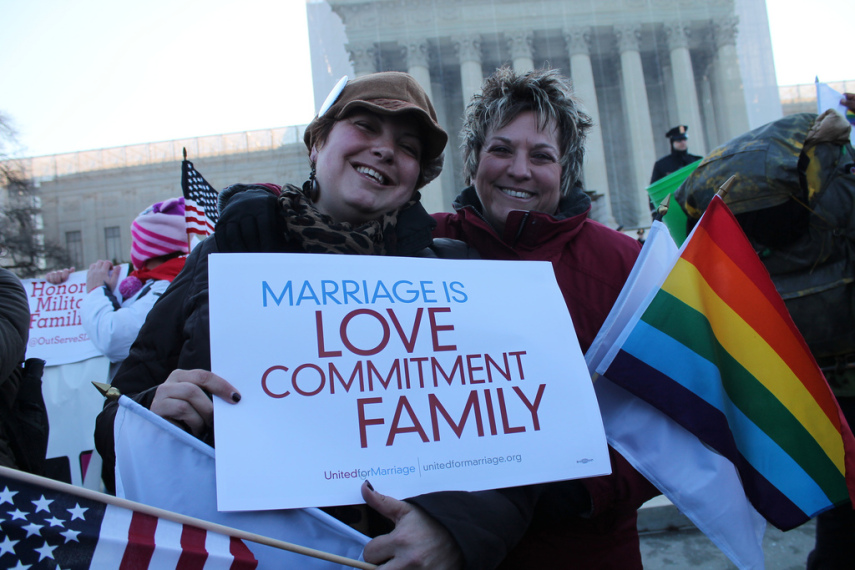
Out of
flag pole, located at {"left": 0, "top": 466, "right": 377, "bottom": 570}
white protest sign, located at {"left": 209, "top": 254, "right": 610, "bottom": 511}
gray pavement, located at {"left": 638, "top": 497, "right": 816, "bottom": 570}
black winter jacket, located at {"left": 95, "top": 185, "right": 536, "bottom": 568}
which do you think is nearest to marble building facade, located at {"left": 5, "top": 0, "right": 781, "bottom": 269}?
gray pavement, located at {"left": 638, "top": 497, "right": 816, "bottom": 570}

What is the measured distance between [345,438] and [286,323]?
290 millimetres

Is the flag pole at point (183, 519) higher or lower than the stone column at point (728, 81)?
lower

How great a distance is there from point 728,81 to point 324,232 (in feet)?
103

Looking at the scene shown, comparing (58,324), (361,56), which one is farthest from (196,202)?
(361,56)

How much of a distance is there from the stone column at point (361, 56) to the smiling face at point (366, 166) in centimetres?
2703

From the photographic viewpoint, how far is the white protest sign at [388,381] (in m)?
1.23

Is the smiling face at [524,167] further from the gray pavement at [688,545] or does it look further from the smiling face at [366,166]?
the gray pavement at [688,545]

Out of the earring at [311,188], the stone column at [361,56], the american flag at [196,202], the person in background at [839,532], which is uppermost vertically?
the stone column at [361,56]

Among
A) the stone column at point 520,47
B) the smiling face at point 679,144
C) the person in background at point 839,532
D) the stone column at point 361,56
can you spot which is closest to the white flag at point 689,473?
the person in background at point 839,532

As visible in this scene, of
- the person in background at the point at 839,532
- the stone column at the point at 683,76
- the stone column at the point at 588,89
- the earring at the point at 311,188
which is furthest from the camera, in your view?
the stone column at the point at 683,76

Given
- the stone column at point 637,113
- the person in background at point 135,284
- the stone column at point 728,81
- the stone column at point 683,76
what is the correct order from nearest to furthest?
the person in background at point 135,284 → the stone column at point 637,113 → the stone column at point 728,81 → the stone column at point 683,76

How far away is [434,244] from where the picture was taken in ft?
6.01

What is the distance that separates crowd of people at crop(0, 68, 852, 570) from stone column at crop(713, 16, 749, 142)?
28992mm

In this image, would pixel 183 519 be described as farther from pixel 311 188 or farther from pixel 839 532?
pixel 839 532
